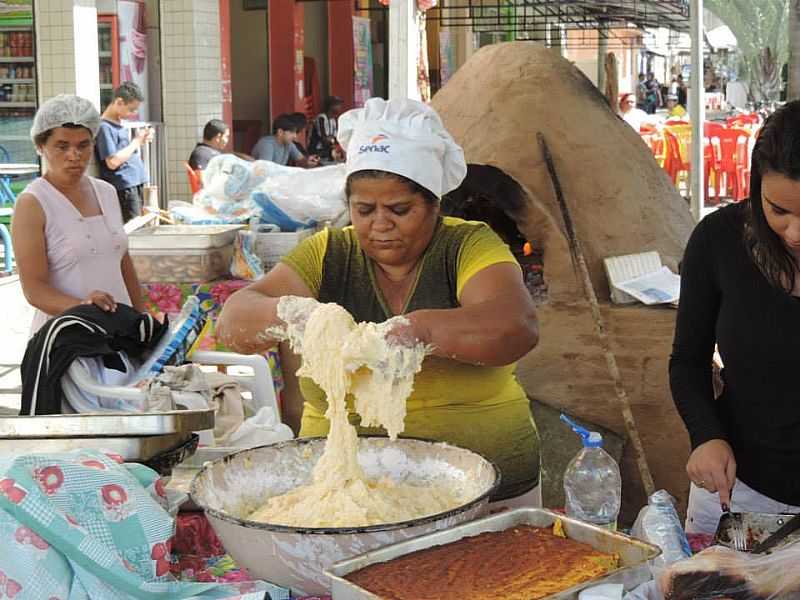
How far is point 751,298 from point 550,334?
3125mm

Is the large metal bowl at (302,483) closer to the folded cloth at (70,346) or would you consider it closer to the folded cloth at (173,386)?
the folded cloth at (173,386)

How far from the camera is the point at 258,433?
127 inches

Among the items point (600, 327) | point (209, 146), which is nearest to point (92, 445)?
point (600, 327)

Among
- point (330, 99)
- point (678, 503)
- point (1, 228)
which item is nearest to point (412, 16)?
point (678, 503)

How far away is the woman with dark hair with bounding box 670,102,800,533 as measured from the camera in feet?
8.00

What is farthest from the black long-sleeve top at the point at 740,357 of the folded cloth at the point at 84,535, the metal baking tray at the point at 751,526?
the folded cloth at the point at 84,535

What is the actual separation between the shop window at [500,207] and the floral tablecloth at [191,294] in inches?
49.2

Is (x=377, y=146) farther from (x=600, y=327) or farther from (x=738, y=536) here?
(x=600, y=327)

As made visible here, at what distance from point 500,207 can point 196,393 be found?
3.08 meters

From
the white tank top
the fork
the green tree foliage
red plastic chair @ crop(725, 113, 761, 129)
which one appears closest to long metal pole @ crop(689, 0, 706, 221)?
the white tank top

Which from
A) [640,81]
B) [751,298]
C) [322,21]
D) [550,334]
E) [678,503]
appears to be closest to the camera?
[751,298]

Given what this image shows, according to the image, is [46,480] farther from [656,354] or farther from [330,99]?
[330,99]

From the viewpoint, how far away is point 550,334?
560 cm

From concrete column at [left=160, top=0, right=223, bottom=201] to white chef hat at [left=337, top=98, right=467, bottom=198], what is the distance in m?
10.3
